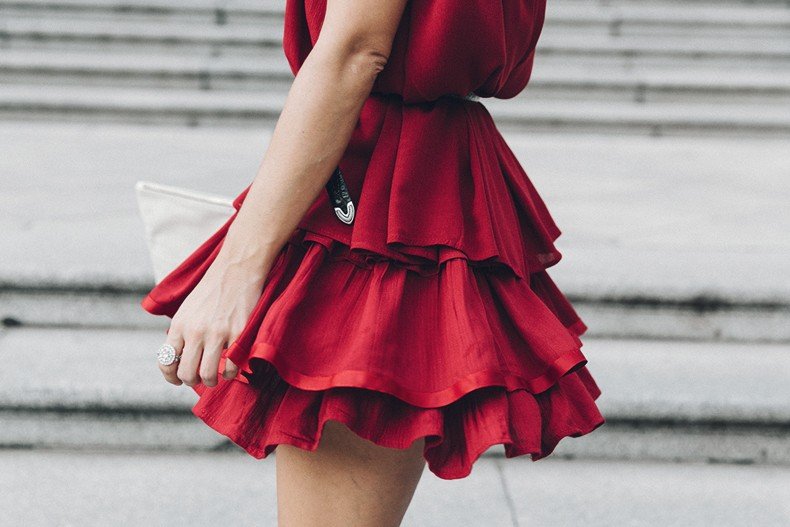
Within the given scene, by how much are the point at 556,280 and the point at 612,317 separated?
0.24 meters

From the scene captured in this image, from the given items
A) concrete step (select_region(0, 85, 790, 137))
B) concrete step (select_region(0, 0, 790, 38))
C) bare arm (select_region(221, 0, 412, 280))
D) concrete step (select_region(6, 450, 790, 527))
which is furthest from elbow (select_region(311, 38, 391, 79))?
concrete step (select_region(0, 0, 790, 38))

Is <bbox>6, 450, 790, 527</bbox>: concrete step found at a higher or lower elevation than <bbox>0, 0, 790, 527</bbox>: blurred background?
lower

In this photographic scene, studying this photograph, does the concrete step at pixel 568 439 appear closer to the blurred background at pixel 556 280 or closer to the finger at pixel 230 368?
the blurred background at pixel 556 280

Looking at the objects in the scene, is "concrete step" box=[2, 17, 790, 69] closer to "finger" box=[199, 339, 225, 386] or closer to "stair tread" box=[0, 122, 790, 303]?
"stair tread" box=[0, 122, 790, 303]

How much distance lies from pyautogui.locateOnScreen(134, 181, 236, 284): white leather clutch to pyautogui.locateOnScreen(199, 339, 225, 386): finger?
0.47 m

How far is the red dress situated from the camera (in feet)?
3.40

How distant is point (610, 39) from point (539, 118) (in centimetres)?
137

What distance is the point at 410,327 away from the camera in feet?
3.53

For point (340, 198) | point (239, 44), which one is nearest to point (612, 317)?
point (340, 198)

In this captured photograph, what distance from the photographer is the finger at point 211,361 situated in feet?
3.48

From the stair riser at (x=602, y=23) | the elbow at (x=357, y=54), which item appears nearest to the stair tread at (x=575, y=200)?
the stair riser at (x=602, y=23)

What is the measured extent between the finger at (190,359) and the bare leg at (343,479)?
0.50ft

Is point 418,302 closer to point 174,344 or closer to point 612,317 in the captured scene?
point 174,344

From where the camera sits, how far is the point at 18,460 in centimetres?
249
